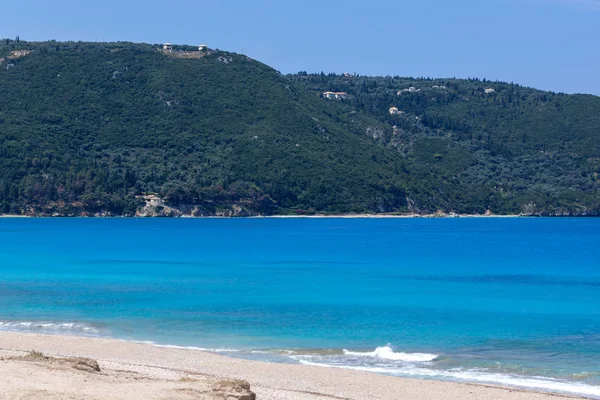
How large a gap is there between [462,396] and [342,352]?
6.36m

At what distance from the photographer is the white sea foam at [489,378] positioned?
1923 cm

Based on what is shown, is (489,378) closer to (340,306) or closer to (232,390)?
(232,390)

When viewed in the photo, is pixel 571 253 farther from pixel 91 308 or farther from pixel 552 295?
pixel 91 308

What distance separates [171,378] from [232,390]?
3.71 m

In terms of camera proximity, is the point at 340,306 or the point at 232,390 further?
the point at 340,306

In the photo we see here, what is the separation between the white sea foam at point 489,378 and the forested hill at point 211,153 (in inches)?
4902

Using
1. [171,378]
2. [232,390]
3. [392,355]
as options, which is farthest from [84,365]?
[392,355]

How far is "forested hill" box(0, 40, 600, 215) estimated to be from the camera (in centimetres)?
14588

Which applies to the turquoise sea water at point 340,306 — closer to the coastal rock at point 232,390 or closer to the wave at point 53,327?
the wave at point 53,327

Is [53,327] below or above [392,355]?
below

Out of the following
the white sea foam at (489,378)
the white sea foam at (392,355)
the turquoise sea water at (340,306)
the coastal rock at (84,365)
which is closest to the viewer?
the coastal rock at (84,365)

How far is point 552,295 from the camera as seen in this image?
41.5 metres

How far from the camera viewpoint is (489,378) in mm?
20453

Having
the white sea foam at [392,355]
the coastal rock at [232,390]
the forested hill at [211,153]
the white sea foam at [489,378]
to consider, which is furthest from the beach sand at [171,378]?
the forested hill at [211,153]
